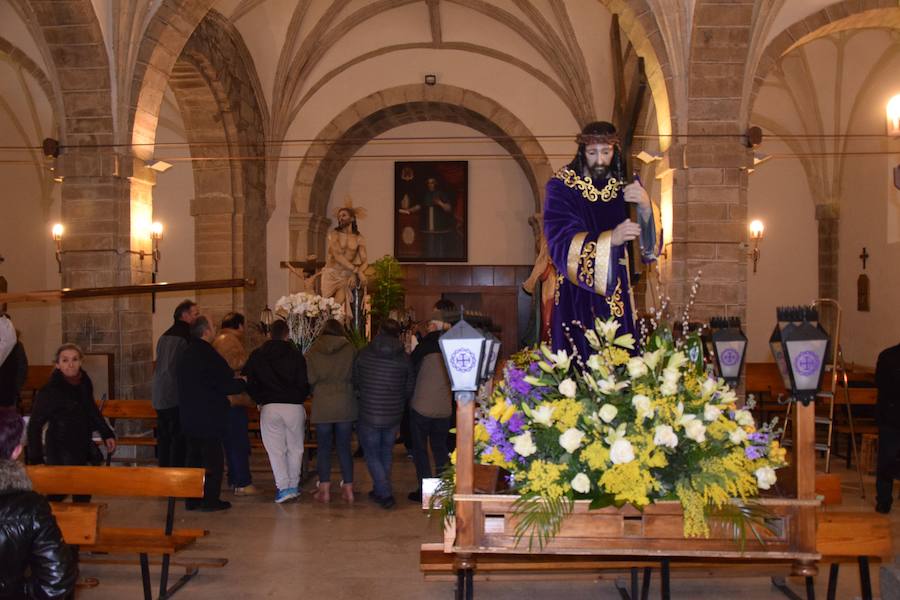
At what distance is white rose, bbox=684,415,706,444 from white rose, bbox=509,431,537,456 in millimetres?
502

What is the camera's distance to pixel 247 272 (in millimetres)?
15844

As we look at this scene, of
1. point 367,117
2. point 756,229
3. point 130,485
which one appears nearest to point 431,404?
A: point 130,485

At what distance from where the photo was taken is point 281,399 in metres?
7.35

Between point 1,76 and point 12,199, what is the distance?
2.34 m

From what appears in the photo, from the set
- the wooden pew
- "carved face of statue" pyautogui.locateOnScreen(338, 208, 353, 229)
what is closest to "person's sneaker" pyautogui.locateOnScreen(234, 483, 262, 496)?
the wooden pew

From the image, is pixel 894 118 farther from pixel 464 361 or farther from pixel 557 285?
pixel 464 361

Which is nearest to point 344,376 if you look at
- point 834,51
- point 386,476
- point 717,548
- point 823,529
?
point 386,476

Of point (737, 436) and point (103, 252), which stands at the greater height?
point (103, 252)

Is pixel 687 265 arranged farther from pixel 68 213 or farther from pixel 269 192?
pixel 269 192

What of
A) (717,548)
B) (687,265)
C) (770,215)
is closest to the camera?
(717,548)

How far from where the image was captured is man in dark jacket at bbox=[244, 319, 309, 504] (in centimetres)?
730

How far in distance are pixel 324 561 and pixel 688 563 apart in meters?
2.49

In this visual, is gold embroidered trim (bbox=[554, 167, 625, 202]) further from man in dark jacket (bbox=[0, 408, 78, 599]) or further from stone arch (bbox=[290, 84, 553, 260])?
stone arch (bbox=[290, 84, 553, 260])

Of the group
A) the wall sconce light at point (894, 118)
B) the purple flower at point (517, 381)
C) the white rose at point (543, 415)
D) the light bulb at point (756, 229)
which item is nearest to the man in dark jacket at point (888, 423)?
the wall sconce light at point (894, 118)
